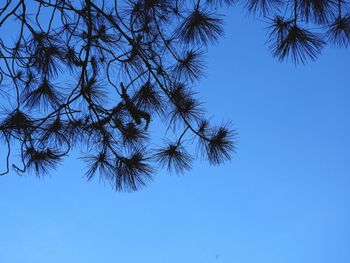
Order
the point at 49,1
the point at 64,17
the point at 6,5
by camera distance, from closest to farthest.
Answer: the point at 6,5, the point at 49,1, the point at 64,17

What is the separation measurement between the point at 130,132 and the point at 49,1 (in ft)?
2.75

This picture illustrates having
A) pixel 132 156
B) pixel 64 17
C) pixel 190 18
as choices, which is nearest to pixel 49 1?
pixel 64 17

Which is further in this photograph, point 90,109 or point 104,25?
point 104,25

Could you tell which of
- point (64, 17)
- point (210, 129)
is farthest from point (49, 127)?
point (210, 129)

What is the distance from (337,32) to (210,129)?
0.86 m

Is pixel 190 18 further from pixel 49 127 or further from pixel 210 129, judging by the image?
pixel 49 127

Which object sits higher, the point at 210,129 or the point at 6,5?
the point at 6,5

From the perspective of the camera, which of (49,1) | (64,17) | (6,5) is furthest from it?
(64,17)

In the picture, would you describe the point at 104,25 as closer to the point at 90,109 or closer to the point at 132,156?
the point at 90,109

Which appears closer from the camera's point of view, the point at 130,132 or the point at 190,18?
the point at 190,18

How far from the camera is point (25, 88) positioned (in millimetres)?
2264

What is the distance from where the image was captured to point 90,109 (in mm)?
2045

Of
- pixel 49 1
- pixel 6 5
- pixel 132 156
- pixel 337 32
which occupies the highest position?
pixel 49 1

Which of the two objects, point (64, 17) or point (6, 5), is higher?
point (64, 17)
